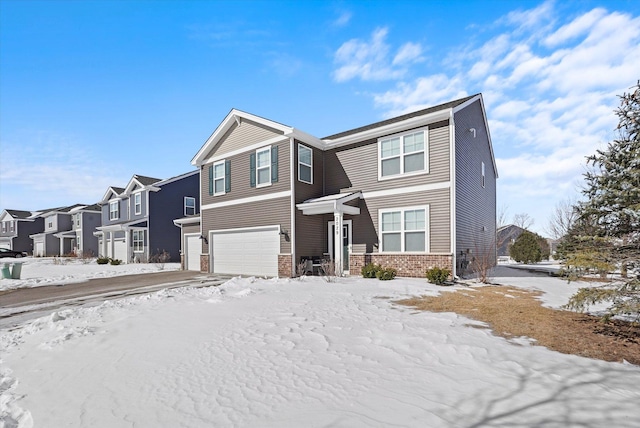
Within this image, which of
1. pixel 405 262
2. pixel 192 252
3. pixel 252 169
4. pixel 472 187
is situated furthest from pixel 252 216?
pixel 472 187

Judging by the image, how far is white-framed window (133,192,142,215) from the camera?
26.3 m

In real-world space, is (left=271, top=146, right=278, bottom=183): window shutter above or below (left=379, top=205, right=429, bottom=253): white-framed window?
above

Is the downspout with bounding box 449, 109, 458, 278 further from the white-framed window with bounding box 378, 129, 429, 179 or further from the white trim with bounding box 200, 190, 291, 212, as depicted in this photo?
the white trim with bounding box 200, 190, 291, 212

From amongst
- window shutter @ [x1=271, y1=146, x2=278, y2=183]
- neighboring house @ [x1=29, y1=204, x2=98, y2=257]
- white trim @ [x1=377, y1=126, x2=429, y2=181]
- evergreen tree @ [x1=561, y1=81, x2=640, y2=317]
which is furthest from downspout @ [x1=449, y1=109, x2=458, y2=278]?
neighboring house @ [x1=29, y1=204, x2=98, y2=257]

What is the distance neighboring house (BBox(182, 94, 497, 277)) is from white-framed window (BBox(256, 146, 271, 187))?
0.05 meters

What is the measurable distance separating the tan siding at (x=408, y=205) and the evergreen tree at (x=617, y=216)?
5629mm

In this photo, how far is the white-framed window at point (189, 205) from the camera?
27.1 metres

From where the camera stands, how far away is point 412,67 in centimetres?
1180

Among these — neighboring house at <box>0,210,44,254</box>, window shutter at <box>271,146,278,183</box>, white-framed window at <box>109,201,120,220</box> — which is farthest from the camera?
neighboring house at <box>0,210,44,254</box>

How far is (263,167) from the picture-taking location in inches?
588

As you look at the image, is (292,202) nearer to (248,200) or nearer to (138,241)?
(248,200)

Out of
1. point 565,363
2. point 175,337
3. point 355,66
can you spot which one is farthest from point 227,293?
point 355,66

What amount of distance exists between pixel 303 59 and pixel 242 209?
775cm

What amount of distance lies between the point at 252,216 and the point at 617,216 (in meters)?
13.1
